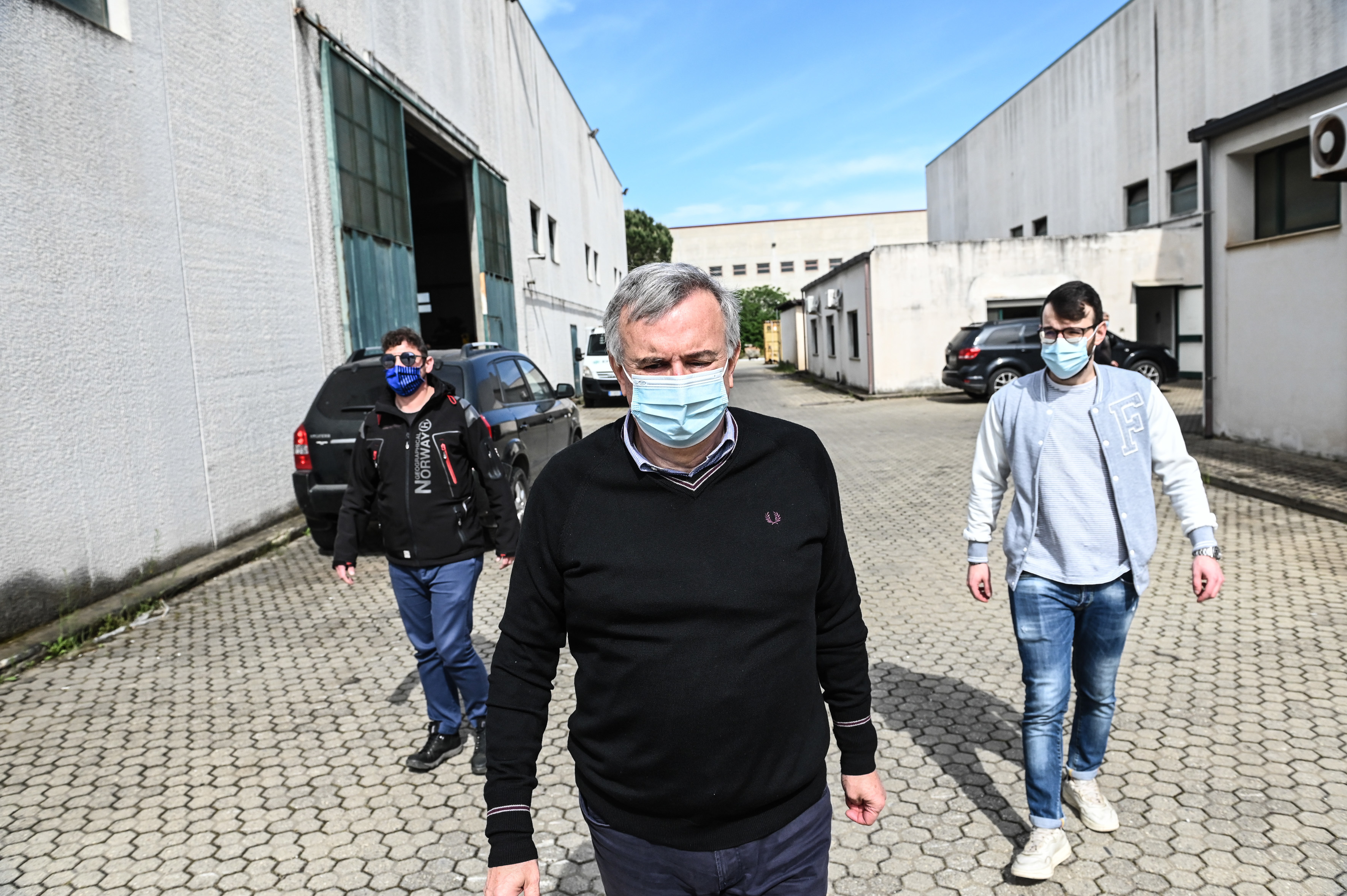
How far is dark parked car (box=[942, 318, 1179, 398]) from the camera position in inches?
840

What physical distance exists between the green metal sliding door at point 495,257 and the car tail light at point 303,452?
11123 millimetres

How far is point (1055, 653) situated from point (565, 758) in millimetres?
2224

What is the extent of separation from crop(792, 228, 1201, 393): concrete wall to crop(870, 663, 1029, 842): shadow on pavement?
2089 cm

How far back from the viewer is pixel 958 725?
4527mm

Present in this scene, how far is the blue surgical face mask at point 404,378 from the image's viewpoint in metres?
4.34

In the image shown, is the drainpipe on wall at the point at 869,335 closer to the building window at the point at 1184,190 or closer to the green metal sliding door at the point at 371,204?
the building window at the point at 1184,190

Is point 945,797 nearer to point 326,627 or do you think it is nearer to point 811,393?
point 326,627

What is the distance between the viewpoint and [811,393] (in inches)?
1157

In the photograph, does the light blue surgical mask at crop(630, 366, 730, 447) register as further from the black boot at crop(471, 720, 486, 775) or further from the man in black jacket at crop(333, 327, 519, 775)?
the black boot at crop(471, 720, 486, 775)

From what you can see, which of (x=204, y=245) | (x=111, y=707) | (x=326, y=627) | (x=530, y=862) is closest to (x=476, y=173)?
(x=204, y=245)

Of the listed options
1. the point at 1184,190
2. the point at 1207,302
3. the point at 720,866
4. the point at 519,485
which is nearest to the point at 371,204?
the point at 519,485

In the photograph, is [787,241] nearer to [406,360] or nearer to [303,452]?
[303,452]

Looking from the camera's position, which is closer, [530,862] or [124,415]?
[530,862]

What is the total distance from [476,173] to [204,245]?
11202 mm
